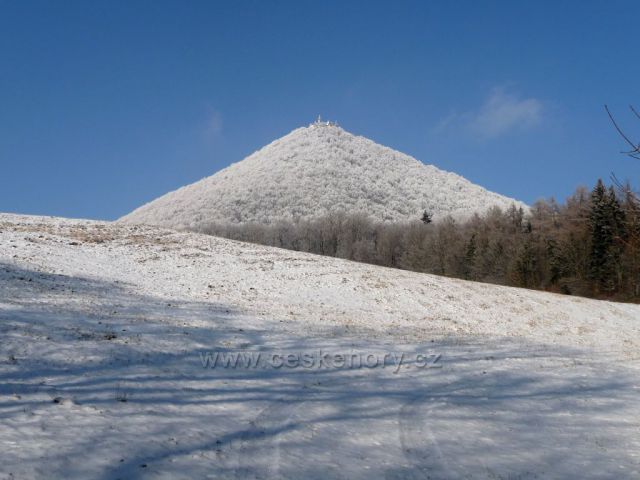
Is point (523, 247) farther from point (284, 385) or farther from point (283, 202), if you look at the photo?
point (283, 202)

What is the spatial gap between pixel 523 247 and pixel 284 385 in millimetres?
56625

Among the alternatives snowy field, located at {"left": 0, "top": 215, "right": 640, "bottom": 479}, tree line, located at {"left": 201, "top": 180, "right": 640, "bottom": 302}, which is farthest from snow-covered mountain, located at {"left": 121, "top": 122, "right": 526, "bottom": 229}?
snowy field, located at {"left": 0, "top": 215, "right": 640, "bottom": 479}

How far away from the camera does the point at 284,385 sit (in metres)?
11.8

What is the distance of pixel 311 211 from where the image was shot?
168375 millimetres

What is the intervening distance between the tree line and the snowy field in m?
14.7

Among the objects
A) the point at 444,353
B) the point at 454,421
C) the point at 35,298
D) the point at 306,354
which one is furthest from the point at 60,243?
the point at 454,421

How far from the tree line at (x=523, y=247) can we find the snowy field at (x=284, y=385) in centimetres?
1467

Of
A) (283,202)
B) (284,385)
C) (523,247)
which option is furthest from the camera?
(283,202)

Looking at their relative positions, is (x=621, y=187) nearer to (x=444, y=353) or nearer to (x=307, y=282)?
(x=444, y=353)

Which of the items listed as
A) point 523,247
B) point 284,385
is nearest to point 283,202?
point 523,247

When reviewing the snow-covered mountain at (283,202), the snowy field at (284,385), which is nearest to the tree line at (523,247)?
the snowy field at (284,385)

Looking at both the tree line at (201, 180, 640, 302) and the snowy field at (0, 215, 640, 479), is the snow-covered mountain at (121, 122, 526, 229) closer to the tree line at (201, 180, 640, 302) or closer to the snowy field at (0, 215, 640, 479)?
the tree line at (201, 180, 640, 302)

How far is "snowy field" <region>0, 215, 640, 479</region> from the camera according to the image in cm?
775

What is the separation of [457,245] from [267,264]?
50.6 meters
